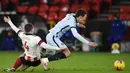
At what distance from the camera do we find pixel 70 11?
22.7 m

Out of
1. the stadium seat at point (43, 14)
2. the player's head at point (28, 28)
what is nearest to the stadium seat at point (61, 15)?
the stadium seat at point (43, 14)

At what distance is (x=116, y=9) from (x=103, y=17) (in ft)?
2.92

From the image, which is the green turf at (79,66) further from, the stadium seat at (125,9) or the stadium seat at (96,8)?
the stadium seat at (96,8)

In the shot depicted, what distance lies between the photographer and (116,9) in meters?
23.2

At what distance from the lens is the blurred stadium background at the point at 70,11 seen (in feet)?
69.8

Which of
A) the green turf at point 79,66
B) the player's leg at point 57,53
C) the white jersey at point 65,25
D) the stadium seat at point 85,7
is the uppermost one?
the white jersey at point 65,25

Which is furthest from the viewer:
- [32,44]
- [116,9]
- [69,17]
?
[116,9]

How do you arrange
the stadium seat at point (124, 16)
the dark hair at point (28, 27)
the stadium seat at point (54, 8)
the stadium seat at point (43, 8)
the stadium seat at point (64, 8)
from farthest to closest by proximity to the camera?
the stadium seat at point (43, 8) → the stadium seat at point (54, 8) → the stadium seat at point (64, 8) → the stadium seat at point (124, 16) → the dark hair at point (28, 27)

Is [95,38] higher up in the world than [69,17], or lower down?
lower down

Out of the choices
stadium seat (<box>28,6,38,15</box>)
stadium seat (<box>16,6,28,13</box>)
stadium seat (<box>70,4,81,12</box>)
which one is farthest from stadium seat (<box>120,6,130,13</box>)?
stadium seat (<box>16,6,28,13</box>)

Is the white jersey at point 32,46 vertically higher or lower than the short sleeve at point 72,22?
lower

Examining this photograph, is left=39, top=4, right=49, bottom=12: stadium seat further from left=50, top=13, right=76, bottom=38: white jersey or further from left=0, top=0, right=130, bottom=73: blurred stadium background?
left=50, top=13, right=76, bottom=38: white jersey

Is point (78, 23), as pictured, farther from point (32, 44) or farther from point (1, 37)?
point (1, 37)

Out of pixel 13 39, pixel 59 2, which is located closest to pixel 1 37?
pixel 13 39
